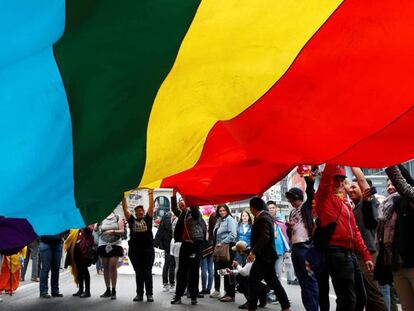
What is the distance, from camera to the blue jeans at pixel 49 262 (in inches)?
491

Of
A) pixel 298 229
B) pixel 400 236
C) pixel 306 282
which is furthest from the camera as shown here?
pixel 298 229

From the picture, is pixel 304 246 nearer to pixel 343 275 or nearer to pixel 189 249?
pixel 343 275

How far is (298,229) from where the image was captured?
344 inches

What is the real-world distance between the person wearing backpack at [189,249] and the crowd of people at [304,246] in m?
0.02

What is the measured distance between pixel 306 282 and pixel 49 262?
6.20m

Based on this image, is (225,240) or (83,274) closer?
(225,240)

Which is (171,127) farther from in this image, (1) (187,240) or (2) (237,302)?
(2) (237,302)

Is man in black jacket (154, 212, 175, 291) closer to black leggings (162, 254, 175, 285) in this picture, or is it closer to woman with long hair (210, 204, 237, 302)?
black leggings (162, 254, 175, 285)

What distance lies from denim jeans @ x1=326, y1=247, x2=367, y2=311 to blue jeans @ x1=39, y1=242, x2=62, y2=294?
7402mm

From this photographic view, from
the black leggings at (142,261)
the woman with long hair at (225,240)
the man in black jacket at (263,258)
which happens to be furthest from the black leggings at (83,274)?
Result: the man in black jacket at (263,258)

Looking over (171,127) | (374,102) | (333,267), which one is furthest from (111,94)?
(333,267)

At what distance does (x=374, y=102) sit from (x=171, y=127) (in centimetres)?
140

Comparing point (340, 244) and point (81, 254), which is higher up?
point (81, 254)

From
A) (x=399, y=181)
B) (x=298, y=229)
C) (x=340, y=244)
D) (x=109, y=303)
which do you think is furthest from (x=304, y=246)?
(x=109, y=303)
